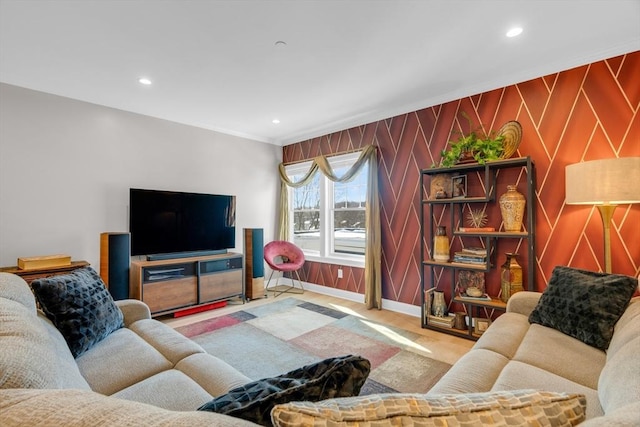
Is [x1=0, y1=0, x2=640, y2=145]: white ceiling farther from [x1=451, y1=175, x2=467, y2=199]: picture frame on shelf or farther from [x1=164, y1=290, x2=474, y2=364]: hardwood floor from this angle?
[x1=164, y1=290, x2=474, y2=364]: hardwood floor

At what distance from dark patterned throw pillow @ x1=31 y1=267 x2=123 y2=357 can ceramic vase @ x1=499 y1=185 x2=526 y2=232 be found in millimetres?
3282

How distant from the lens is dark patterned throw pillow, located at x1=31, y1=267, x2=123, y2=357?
61.2 inches

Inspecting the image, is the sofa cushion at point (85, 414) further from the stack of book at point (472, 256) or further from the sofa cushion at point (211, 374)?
the stack of book at point (472, 256)

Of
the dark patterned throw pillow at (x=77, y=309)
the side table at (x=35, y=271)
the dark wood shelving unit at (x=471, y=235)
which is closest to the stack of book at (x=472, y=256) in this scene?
the dark wood shelving unit at (x=471, y=235)

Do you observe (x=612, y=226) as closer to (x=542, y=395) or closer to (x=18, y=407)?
(x=542, y=395)

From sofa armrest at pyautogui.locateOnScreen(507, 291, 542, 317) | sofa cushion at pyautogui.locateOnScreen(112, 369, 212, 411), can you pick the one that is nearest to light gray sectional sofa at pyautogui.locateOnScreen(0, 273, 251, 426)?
sofa cushion at pyautogui.locateOnScreen(112, 369, 212, 411)

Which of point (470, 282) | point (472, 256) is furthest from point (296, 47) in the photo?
point (470, 282)

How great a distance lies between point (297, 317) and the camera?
350 cm

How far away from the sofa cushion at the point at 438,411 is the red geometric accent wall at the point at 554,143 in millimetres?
2689

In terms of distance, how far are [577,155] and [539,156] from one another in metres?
0.27

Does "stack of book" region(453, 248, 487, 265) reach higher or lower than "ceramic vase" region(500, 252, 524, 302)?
higher

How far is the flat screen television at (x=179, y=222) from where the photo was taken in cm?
356

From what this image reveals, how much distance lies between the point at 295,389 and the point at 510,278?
280 cm

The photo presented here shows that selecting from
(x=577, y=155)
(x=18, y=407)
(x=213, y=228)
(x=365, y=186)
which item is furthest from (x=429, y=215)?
(x=18, y=407)
